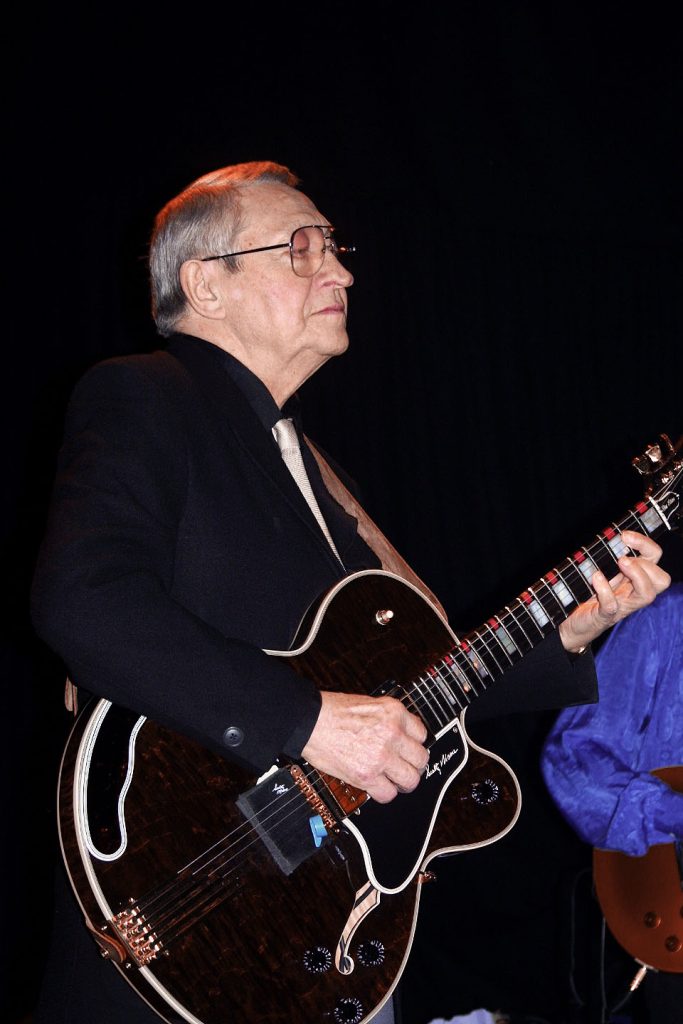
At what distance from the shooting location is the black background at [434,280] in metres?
3.04

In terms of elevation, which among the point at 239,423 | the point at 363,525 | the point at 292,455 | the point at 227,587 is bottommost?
the point at 363,525

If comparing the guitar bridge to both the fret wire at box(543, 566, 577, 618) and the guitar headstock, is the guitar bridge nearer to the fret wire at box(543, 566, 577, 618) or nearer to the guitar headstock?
the fret wire at box(543, 566, 577, 618)

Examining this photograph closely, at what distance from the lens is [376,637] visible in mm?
1718

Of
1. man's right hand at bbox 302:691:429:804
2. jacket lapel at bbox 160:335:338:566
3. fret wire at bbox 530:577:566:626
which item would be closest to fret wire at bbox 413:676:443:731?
man's right hand at bbox 302:691:429:804

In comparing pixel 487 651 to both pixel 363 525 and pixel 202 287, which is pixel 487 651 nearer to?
pixel 363 525

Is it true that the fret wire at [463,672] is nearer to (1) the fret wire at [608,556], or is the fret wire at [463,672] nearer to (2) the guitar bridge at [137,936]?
(1) the fret wire at [608,556]

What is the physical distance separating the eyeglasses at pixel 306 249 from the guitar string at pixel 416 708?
2.59ft

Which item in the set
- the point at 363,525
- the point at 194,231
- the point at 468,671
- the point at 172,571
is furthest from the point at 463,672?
the point at 194,231

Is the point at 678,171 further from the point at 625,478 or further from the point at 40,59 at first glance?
the point at 40,59

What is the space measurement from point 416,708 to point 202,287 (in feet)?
3.03

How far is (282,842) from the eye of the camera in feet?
4.94

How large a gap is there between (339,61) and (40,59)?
1.14 meters

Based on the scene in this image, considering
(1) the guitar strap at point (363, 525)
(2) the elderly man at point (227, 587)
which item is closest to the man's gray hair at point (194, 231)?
(2) the elderly man at point (227, 587)

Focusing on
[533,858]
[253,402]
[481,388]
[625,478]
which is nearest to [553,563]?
[625,478]
